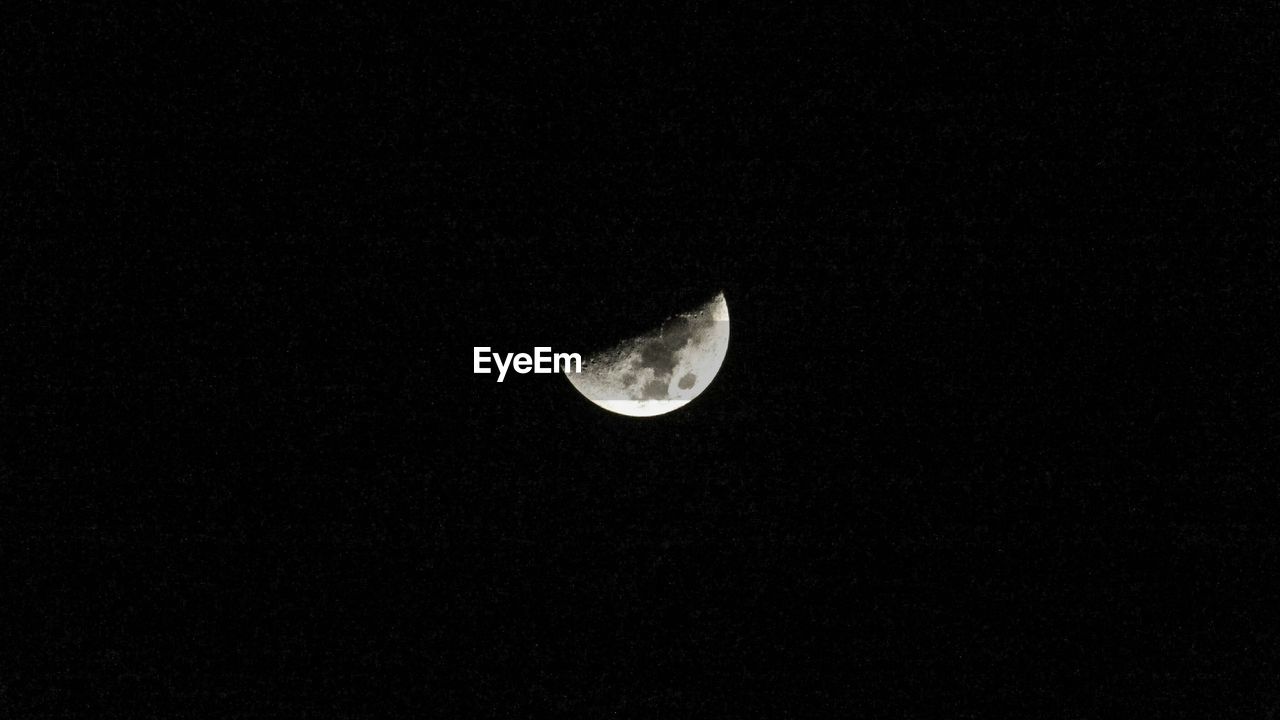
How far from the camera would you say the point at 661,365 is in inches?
174

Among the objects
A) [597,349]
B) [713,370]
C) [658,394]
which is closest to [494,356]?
[597,349]

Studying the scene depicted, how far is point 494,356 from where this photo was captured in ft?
14.5

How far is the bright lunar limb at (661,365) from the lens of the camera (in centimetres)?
440

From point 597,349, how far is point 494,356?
0.70 metres

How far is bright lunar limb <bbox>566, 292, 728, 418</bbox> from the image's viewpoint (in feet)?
14.4

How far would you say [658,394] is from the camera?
4523mm

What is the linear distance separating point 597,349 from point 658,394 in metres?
0.52

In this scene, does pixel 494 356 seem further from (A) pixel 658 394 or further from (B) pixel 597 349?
(A) pixel 658 394

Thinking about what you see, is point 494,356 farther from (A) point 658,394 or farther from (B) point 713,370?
(B) point 713,370

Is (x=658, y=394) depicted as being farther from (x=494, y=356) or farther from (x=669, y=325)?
(x=494, y=356)

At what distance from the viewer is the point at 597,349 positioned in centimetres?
448

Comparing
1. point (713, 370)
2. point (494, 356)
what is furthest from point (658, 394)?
point (494, 356)

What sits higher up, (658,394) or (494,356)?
(494,356)

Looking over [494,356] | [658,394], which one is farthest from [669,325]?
[494,356]
